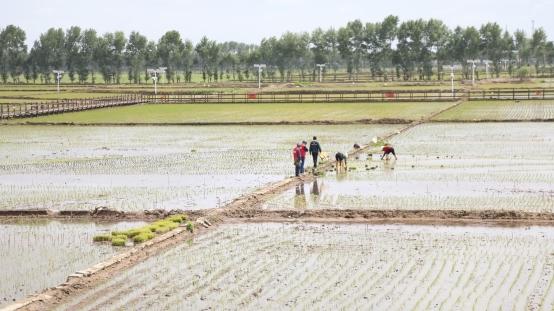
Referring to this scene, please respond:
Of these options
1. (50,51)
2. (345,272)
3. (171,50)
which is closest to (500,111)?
(345,272)

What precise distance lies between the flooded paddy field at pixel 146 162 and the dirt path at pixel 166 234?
1031mm

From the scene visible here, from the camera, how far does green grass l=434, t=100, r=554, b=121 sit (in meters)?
56.3

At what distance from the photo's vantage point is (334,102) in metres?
77.2

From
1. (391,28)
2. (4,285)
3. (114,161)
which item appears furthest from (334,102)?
(391,28)

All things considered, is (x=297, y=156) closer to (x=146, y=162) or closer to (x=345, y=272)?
(x=146, y=162)

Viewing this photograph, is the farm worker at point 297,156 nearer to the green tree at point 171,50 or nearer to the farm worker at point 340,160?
the farm worker at point 340,160

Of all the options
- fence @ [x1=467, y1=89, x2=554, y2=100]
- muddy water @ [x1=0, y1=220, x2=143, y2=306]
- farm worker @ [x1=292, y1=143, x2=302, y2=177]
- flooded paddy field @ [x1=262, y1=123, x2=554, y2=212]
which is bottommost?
muddy water @ [x1=0, y1=220, x2=143, y2=306]

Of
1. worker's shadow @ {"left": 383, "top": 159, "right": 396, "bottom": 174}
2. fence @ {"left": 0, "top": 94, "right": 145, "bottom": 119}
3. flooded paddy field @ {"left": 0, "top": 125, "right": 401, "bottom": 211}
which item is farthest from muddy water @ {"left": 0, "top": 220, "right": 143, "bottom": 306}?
fence @ {"left": 0, "top": 94, "right": 145, "bottom": 119}

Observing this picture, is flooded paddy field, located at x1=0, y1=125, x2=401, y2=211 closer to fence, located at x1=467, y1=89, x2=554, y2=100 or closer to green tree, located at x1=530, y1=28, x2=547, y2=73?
fence, located at x1=467, y1=89, x2=554, y2=100

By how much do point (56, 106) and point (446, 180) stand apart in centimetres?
4775

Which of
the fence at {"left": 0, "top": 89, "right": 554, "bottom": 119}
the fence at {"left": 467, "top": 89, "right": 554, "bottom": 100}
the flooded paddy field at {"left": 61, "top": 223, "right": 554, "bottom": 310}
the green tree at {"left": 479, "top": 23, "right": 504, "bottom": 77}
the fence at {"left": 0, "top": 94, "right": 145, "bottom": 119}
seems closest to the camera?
Answer: the flooded paddy field at {"left": 61, "top": 223, "right": 554, "bottom": 310}

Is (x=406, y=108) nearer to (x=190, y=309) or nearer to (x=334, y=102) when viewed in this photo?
(x=334, y=102)

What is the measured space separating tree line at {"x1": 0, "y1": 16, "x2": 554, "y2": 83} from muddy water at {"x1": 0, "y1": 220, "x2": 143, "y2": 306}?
128m

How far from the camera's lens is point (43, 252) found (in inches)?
762
